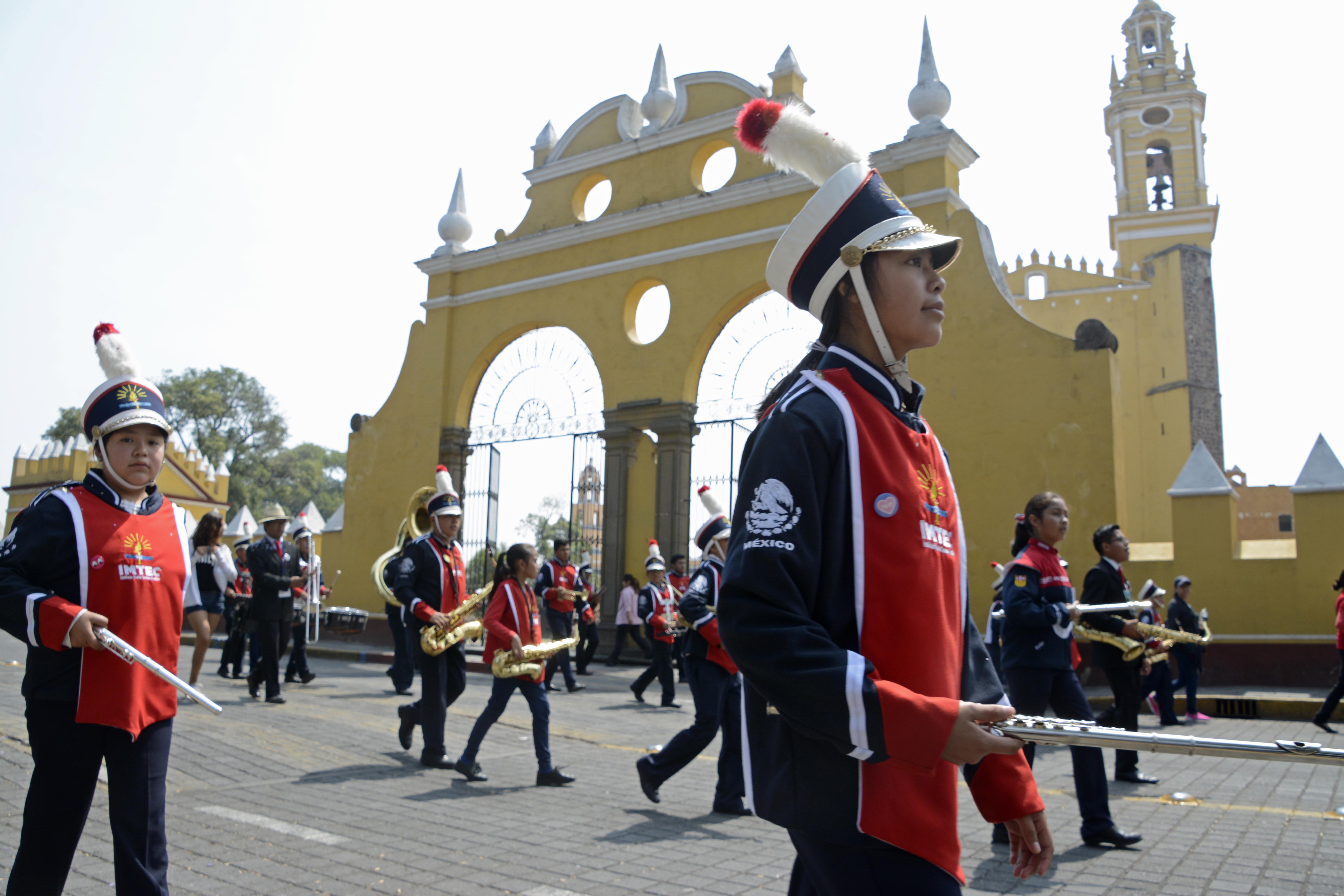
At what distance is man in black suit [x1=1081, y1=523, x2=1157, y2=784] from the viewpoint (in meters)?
7.17

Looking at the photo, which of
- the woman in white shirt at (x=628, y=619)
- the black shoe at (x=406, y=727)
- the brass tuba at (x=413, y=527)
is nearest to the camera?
the black shoe at (x=406, y=727)

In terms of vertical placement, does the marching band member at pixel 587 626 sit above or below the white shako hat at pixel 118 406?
below

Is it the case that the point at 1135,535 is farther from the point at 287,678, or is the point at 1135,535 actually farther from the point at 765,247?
the point at 287,678

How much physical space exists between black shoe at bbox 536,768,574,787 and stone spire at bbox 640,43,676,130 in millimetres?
14293

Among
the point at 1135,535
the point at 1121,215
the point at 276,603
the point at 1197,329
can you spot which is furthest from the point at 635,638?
the point at 1121,215

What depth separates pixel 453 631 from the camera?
26.7ft

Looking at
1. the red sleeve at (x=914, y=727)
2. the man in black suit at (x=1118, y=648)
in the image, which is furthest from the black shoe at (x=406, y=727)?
the red sleeve at (x=914, y=727)

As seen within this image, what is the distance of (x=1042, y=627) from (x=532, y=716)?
389 cm

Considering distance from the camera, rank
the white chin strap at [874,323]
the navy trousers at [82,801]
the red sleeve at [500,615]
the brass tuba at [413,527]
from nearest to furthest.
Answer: the white chin strap at [874,323] → the navy trousers at [82,801] → the red sleeve at [500,615] → the brass tuba at [413,527]

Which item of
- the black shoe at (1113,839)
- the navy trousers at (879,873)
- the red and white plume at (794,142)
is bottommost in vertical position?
the black shoe at (1113,839)

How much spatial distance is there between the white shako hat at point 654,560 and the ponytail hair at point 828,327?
39.0ft

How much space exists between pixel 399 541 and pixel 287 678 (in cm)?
242

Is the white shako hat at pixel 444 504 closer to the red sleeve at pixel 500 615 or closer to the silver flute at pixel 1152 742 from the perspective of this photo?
the red sleeve at pixel 500 615

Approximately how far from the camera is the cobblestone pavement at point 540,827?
4820 mm
